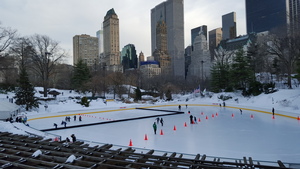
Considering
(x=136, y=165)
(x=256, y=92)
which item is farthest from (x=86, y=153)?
(x=256, y=92)

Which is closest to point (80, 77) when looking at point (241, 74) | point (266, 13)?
point (241, 74)

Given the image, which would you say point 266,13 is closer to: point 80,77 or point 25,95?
point 80,77

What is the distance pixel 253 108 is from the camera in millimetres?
30469

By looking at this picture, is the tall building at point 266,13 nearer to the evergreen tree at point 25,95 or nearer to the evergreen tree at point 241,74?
the evergreen tree at point 241,74

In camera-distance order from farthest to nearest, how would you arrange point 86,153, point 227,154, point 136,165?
point 227,154, point 86,153, point 136,165

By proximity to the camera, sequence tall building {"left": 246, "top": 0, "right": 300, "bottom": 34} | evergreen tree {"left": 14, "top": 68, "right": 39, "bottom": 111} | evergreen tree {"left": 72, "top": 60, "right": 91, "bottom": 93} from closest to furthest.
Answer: evergreen tree {"left": 14, "top": 68, "right": 39, "bottom": 111} < evergreen tree {"left": 72, "top": 60, "right": 91, "bottom": 93} < tall building {"left": 246, "top": 0, "right": 300, "bottom": 34}

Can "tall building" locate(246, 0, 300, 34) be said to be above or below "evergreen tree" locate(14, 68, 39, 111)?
above

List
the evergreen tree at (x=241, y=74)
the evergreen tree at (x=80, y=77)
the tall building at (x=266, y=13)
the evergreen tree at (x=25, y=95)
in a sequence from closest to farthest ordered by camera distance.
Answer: the evergreen tree at (x=25, y=95), the evergreen tree at (x=241, y=74), the evergreen tree at (x=80, y=77), the tall building at (x=266, y=13)

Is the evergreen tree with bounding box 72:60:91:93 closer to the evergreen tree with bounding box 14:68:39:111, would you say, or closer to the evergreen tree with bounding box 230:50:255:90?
the evergreen tree with bounding box 14:68:39:111

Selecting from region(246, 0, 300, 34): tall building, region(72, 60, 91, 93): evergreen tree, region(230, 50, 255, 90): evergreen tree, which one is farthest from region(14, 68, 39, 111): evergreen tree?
region(246, 0, 300, 34): tall building

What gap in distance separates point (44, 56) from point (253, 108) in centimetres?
4004

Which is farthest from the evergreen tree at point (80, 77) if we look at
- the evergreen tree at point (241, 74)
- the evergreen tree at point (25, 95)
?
the evergreen tree at point (241, 74)

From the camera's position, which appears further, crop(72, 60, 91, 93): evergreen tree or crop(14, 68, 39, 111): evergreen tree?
crop(72, 60, 91, 93): evergreen tree

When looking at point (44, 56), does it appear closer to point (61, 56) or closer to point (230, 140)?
point (61, 56)
